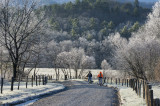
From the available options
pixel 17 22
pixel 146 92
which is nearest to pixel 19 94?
pixel 146 92

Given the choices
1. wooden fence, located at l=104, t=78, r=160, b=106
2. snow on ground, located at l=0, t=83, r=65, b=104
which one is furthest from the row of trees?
wooden fence, located at l=104, t=78, r=160, b=106

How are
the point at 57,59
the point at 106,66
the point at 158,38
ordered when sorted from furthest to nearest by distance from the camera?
the point at 106,66 → the point at 57,59 → the point at 158,38

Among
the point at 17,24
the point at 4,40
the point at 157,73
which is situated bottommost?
the point at 157,73

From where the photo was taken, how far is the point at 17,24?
35.1 metres

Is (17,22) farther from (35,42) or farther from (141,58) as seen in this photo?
(141,58)

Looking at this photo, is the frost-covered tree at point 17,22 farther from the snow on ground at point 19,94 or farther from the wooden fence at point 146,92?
the wooden fence at point 146,92

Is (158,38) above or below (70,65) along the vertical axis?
above

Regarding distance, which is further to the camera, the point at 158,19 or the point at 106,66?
the point at 106,66

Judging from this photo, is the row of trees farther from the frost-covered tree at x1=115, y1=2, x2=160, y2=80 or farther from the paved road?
the paved road

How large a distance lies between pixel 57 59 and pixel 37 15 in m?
51.0

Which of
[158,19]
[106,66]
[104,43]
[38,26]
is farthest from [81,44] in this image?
[38,26]

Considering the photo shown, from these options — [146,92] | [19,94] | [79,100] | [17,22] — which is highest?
[17,22]

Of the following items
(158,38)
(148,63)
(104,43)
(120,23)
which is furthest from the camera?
(120,23)

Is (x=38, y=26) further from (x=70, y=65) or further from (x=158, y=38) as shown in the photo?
(x=70, y=65)
